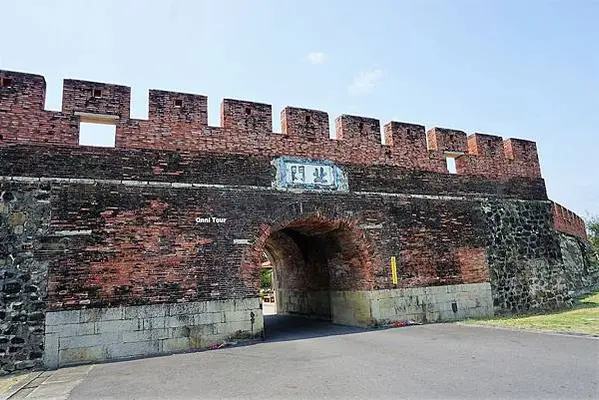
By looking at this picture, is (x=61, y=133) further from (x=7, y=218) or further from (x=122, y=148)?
(x=7, y=218)

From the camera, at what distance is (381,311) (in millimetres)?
9500

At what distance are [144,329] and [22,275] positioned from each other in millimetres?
2200

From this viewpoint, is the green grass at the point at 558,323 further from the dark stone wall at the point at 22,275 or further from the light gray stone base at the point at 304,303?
the dark stone wall at the point at 22,275

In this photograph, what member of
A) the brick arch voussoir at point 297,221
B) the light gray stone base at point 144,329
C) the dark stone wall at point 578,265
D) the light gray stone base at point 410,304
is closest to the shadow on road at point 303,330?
the light gray stone base at point 410,304

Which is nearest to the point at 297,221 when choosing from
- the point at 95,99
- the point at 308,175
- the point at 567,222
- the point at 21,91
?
the point at 308,175

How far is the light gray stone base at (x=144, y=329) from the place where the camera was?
7023 mm

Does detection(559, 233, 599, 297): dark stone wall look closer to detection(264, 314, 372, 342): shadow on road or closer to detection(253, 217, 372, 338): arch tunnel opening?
detection(253, 217, 372, 338): arch tunnel opening

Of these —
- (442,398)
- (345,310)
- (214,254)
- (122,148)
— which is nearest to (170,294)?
(214,254)

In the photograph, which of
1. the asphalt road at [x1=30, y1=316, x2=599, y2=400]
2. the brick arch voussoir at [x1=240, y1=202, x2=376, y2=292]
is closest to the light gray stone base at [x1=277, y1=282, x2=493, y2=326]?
the brick arch voussoir at [x1=240, y1=202, x2=376, y2=292]

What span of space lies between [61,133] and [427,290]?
8529mm

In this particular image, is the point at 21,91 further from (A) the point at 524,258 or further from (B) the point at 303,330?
(A) the point at 524,258

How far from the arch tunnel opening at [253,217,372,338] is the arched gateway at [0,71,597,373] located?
2.7 inches

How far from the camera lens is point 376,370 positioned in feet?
17.4

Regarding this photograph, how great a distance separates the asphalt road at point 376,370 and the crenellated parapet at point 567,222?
31.7 feet
